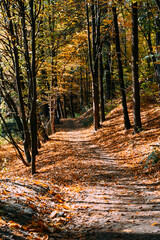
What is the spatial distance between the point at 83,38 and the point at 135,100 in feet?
31.0

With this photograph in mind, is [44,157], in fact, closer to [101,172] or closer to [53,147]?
[53,147]

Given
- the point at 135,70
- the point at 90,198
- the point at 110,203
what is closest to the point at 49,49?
the point at 135,70

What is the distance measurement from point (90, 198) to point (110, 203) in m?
0.69

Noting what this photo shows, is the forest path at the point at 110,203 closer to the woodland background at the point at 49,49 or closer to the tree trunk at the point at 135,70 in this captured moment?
the woodland background at the point at 49,49

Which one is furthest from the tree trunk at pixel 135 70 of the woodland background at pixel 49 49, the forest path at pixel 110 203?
the forest path at pixel 110 203

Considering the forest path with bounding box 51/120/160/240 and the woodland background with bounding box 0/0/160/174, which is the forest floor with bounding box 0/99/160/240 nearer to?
the forest path with bounding box 51/120/160/240

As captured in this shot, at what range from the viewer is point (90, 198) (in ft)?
18.4

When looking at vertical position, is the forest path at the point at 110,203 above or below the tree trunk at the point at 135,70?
below

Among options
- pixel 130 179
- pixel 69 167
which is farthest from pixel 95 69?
pixel 130 179

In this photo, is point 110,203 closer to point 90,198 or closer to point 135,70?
point 90,198

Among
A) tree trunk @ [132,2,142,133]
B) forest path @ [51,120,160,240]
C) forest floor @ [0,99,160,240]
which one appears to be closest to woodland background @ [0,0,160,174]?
tree trunk @ [132,2,142,133]

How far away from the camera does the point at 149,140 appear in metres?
9.50

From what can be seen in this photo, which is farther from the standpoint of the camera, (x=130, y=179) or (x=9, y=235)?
(x=130, y=179)

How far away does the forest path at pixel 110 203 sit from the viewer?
3590 mm
